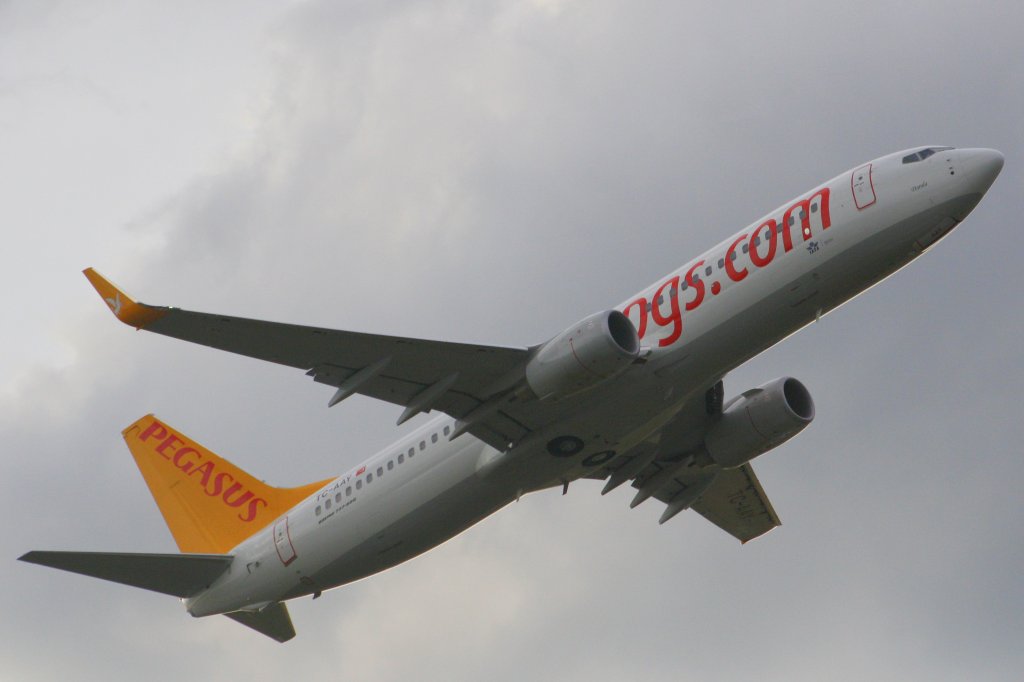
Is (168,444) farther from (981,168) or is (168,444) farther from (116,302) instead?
(981,168)

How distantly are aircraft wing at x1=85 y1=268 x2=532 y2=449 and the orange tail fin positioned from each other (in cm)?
756

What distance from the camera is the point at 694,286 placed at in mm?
34562

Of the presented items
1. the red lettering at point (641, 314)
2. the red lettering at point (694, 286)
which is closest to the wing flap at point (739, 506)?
the red lettering at point (641, 314)

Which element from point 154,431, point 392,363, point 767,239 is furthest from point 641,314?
point 154,431

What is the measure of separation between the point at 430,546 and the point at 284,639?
22.1 feet

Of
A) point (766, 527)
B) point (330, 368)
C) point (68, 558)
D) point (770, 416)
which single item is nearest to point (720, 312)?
point (770, 416)

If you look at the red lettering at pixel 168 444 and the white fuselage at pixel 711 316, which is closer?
the white fuselage at pixel 711 316

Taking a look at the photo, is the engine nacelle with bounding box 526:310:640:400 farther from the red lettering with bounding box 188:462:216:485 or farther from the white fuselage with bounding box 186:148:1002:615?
the red lettering with bounding box 188:462:216:485

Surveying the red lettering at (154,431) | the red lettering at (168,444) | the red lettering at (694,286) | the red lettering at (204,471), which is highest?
the red lettering at (154,431)

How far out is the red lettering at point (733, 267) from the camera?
112ft

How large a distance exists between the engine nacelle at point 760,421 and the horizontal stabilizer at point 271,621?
1350 centimetres

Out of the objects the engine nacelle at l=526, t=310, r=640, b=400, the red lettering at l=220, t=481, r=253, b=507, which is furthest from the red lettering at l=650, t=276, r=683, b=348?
the red lettering at l=220, t=481, r=253, b=507

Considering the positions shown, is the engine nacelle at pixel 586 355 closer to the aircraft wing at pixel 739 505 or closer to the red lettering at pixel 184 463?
the aircraft wing at pixel 739 505

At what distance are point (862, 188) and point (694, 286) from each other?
4.71m
